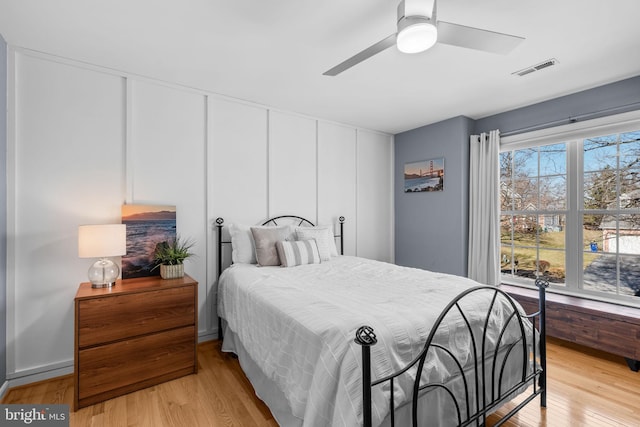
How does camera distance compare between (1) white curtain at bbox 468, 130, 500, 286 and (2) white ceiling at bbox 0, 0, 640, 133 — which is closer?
(2) white ceiling at bbox 0, 0, 640, 133

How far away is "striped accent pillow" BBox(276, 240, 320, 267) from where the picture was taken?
3.00m

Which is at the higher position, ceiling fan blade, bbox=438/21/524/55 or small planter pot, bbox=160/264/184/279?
ceiling fan blade, bbox=438/21/524/55

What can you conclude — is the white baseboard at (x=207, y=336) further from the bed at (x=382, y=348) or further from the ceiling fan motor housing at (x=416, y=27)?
the ceiling fan motor housing at (x=416, y=27)

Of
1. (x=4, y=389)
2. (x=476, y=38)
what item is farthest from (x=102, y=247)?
(x=476, y=38)

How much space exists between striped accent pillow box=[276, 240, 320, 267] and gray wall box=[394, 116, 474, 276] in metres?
1.86

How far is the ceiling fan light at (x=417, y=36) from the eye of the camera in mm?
1594

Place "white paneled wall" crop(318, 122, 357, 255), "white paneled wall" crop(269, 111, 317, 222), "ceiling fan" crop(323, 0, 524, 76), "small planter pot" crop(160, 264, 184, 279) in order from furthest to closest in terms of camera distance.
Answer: "white paneled wall" crop(318, 122, 357, 255)
"white paneled wall" crop(269, 111, 317, 222)
"small planter pot" crop(160, 264, 184, 279)
"ceiling fan" crop(323, 0, 524, 76)

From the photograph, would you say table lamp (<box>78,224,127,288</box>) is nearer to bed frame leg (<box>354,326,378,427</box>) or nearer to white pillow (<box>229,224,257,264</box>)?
white pillow (<box>229,224,257,264</box>)

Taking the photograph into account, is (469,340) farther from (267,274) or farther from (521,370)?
(267,274)

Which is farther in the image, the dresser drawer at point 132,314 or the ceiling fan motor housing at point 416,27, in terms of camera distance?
the dresser drawer at point 132,314

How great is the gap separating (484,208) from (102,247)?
390cm

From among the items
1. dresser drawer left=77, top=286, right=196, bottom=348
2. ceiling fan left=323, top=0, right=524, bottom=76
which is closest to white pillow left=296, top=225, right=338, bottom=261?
dresser drawer left=77, top=286, right=196, bottom=348

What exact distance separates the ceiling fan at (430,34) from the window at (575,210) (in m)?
2.10

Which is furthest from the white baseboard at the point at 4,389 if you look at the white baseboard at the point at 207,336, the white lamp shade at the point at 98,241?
the white baseboard at the point at 207,336
